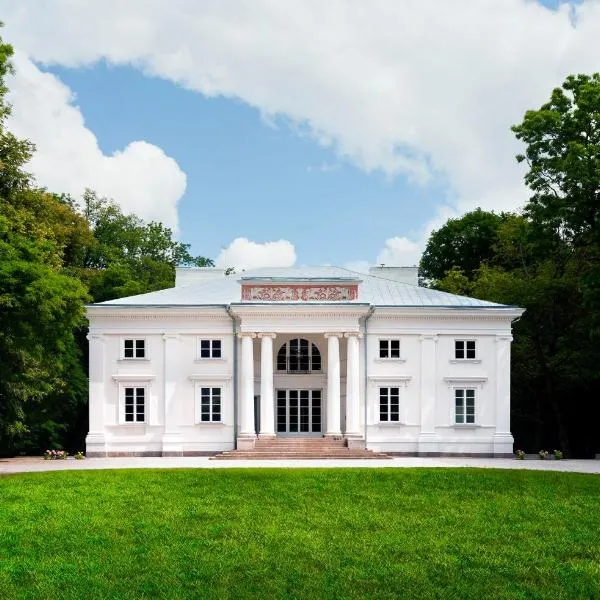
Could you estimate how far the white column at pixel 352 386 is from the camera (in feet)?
125

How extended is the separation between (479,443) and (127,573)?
28.1 meters

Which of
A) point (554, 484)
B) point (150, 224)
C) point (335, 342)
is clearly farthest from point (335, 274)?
point (150, 224)

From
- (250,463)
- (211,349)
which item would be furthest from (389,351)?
(250,463)

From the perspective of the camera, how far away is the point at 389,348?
3934cm

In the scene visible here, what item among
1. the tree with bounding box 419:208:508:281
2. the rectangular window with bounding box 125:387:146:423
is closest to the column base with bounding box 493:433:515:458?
the rectangular window with bounding box 125:387:146:423

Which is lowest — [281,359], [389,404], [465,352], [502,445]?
[502,445]

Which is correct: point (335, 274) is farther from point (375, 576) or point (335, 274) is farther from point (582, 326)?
point (375, 576)

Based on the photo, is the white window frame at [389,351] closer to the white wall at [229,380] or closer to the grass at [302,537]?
the white wall at [229,380]

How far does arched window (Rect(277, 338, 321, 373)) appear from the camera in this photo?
1601 inches

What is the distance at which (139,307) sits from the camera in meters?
38.7

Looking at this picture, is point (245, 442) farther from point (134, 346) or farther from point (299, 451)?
point (134, 346)

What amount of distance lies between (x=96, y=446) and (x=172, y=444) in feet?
10.8

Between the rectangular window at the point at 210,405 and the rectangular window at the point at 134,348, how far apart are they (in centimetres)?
313

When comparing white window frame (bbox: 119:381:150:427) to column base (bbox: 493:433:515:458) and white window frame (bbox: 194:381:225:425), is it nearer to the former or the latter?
white window frame (bbox: 194:381:225:425)
